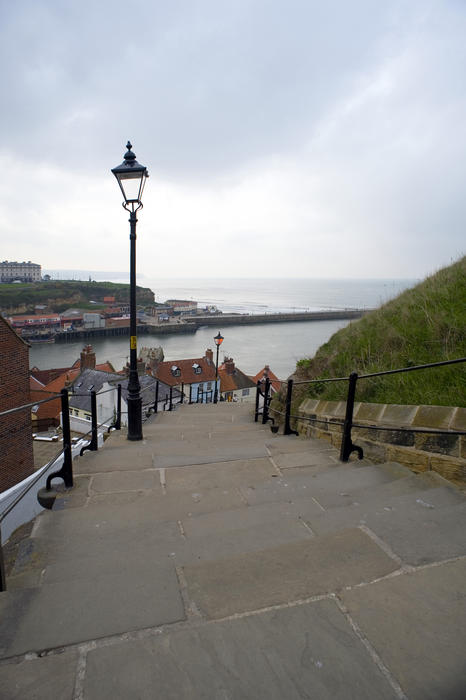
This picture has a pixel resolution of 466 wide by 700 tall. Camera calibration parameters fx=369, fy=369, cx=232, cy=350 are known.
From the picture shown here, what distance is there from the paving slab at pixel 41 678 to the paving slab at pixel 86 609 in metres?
0.08

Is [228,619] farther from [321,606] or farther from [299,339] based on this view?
[299,339]

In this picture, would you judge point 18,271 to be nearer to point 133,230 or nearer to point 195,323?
point 195,323

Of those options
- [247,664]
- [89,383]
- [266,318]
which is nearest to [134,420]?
[247,664]

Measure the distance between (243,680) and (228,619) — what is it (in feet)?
0.90

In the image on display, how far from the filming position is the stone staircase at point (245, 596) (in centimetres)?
125

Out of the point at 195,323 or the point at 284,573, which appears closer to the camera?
the point at 284,573

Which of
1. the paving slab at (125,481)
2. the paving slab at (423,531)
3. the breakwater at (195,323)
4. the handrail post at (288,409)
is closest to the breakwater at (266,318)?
the breakwater at (195,323)

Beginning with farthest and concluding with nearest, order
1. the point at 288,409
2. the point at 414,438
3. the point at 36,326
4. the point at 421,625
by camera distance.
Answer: the point at 36,326 → the point at 288,409 → the point at 414,438 → the point at 421,625

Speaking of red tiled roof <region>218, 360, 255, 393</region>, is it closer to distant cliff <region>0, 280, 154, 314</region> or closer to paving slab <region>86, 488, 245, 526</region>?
paving slab <region>86, 488, 245, 526</region>

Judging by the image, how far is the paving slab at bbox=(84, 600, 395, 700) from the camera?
120 cm

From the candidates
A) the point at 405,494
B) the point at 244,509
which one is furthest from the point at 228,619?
the point at 405,494

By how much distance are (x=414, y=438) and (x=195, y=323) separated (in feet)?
322

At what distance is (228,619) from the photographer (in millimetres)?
1504

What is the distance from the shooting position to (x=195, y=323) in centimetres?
10050
